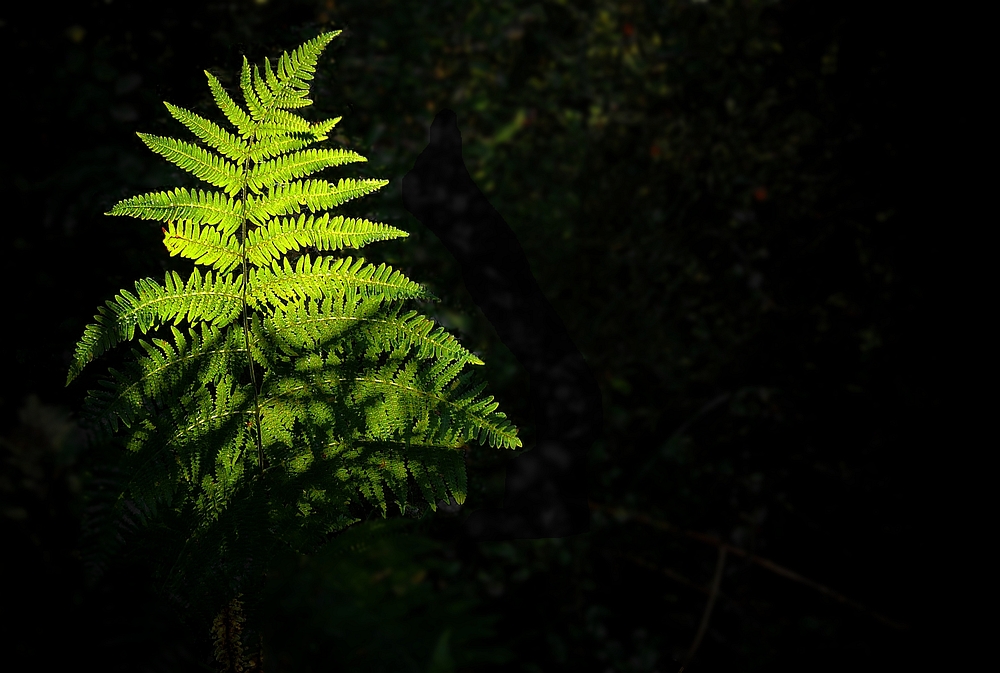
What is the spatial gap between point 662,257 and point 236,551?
Answer: 286cm

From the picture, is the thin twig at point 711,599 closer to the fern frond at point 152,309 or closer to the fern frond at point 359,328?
the fern frond at point 359,328

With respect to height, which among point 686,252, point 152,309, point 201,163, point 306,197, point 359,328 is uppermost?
point 686,252

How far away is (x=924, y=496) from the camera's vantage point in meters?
3.09

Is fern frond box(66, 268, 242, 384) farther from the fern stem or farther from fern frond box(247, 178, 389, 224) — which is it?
fern frond box(247, 178, 389, 224)

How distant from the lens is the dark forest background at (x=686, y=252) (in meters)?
2.19

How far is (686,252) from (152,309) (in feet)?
9.56

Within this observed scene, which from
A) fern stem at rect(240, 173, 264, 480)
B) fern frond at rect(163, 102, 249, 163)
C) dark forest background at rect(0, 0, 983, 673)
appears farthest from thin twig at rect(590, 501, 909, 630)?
fern frond at rect(163, 102, 249, 163)

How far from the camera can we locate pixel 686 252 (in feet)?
11.7

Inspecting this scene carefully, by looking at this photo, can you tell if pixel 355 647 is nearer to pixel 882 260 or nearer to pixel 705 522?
pixel 705 522

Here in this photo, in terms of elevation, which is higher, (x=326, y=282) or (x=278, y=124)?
(x=278, y=124)

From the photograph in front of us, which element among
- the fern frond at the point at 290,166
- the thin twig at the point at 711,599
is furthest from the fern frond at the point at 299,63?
the thin twig at the point at 711,599

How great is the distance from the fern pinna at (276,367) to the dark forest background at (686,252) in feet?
2.51

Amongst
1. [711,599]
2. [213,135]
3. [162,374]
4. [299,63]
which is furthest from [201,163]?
[711,599]

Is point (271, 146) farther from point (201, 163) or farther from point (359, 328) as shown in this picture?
point (359, 328)
